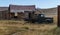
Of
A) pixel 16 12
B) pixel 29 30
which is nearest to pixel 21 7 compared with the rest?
pixel 16 12

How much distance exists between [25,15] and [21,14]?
4.52 ft

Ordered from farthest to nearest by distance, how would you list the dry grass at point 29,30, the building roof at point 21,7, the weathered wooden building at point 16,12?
the building roof at point 21,7, the weathered wooden building at point 16,12, the dry grass at point 29,30

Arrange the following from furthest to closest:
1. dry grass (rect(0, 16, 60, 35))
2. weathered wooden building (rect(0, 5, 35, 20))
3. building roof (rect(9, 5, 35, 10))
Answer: building roof (rect(9, 5, 35, 10))
weathered wooden building (rect(0, 5, 35, 20))
dry grass (rect(0, 16, 60, 35))

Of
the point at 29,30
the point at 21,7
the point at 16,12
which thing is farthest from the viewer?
the point at 21,7

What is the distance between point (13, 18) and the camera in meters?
57.5

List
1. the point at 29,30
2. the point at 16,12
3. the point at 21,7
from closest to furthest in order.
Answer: the point at 29,30, the point at 16,12, the point at 21,7

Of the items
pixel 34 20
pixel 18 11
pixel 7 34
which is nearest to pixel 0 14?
pixel 18 11

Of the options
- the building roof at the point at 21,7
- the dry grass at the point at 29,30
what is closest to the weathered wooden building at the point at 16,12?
the building roof at the point at 21,7

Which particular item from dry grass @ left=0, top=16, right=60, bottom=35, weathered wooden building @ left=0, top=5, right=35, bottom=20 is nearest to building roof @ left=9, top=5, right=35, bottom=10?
weathered wooden building @ left=0, top=5, right=35, bottom=20

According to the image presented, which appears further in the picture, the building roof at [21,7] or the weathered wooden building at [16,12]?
the building roof at [21,7]

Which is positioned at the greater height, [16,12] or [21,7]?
[21,7]

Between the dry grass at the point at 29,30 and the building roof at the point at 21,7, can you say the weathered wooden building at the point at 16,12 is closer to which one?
the building roof at the point at 21,7

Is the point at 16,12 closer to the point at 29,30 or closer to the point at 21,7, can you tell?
the point at 21,7

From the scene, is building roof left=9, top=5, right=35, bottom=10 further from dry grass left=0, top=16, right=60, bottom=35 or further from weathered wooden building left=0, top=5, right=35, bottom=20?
dry grass left=0, top=16, right=60, bottom=35
